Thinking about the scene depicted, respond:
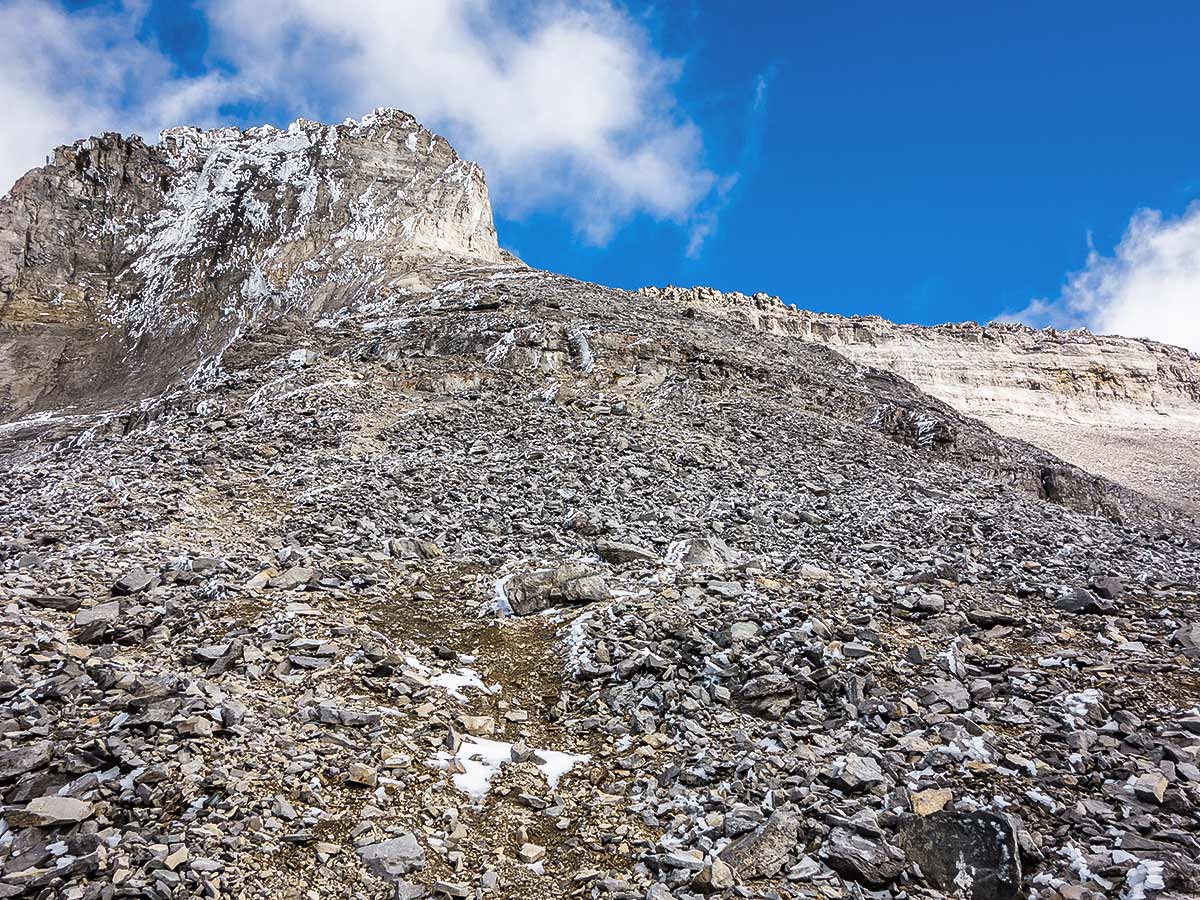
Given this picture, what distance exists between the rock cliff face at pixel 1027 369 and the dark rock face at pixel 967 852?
64907 millimetres

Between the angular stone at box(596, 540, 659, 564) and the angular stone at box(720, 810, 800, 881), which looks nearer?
the angular stone at box(720, 810, 800, 881)

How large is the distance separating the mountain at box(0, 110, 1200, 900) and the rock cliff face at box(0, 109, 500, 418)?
42.1 ft

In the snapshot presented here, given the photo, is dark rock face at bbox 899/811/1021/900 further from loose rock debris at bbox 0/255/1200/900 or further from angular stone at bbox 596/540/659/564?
angular stone at bbox 596/540/659/564

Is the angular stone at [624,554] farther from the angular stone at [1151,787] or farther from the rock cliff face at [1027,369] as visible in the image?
the rock cliff face at [1027,369]

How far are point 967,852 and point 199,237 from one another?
52.1m

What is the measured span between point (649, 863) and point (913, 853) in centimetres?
239

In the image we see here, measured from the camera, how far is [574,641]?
10.6 m

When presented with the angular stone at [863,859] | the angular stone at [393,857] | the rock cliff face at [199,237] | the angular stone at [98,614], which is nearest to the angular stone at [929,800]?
the angular stone at [863,859]

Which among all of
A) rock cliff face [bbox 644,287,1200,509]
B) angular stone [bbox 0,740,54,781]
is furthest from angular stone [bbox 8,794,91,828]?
rock cliff face [bbox 644,287,1200,509]

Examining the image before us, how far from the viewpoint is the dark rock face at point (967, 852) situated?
5.59 meters

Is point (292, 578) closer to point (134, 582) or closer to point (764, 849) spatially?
point (134, 582)

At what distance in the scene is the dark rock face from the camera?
5.59 meters

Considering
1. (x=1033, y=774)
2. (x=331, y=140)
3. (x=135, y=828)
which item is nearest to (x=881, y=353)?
(x=331, y=140)

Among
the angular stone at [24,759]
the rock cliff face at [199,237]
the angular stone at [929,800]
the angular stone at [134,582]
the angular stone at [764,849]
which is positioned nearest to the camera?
the angular stone at [764,849]
